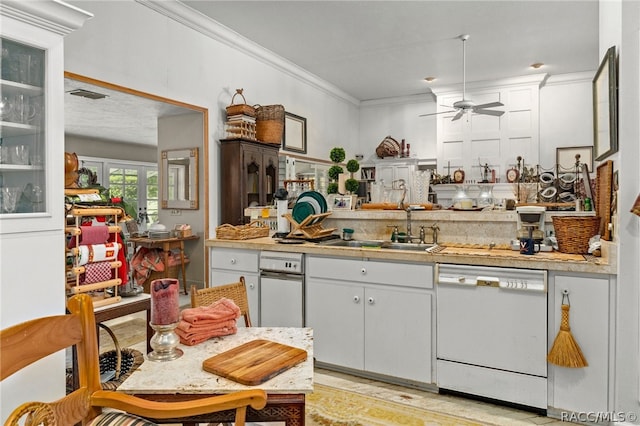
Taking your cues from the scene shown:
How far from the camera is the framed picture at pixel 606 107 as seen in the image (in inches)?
86.6

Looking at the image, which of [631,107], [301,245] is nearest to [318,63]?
[301,245]

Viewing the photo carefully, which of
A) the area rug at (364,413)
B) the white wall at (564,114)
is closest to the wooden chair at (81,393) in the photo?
the area rug at (364,413)

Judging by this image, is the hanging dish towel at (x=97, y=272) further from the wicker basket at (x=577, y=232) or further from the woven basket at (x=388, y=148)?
the woven basket at (x=388, y=148)

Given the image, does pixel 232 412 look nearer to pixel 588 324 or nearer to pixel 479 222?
pixel 588 324

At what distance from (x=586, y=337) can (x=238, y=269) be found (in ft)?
7.96

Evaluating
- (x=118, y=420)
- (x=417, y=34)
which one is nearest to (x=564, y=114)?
(x=417, y=34)

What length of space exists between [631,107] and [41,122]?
2.80 meters

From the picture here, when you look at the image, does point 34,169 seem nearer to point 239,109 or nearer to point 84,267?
point 84,267

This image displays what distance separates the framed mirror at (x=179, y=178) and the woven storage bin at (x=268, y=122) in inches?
31.0

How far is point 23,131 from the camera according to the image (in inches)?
74.5

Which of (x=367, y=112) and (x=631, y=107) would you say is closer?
(x=631, y=107)

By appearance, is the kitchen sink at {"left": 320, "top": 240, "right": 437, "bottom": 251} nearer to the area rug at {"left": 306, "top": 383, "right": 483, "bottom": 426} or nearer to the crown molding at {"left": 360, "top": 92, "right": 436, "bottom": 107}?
the area rug at {"left": 306, "top": 383, "right": 483, "bottom": 426}

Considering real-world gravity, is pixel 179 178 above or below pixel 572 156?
below

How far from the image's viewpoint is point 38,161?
1901mm
